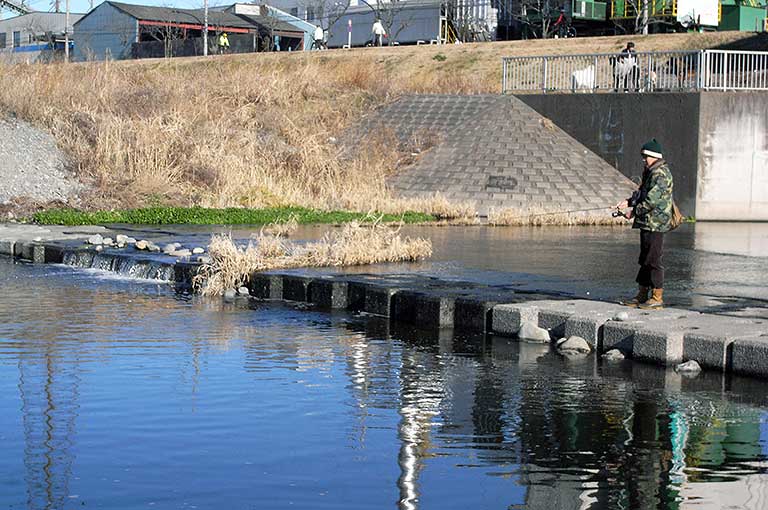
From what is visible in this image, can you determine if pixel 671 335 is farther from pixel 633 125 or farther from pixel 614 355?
pixel 633 125

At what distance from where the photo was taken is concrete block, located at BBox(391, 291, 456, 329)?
637 inches

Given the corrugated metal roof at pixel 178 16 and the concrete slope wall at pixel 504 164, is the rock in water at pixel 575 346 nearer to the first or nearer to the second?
the concrete slope wall at pixel 504 164

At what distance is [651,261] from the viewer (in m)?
15.6

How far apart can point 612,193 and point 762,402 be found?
22.8 meters

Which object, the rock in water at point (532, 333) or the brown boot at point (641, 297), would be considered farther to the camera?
the brown boot at point (641, 297)

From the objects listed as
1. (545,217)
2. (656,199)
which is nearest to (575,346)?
(656,199)

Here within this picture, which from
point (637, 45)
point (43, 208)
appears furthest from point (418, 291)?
point (637, 45)

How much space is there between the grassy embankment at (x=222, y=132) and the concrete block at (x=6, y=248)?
164 inches

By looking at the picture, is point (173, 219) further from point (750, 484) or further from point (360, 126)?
point (750, 484)

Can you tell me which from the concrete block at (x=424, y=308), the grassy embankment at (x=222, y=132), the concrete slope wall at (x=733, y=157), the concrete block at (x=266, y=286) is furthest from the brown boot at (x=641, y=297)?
the concrete slope wall at (x=733, y=157)

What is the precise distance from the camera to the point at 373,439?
410 inches

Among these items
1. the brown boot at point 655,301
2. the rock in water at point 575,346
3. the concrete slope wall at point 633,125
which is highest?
the concrete slope wall at point 633,125

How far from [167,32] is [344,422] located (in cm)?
7104

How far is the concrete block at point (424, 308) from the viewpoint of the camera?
53.1 ft
